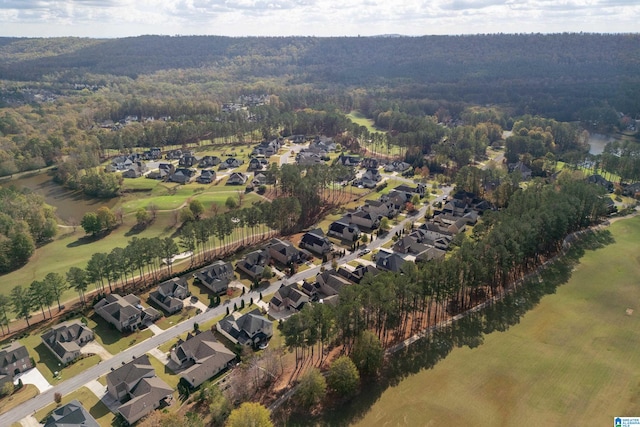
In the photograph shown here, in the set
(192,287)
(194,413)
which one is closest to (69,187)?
(192,287)

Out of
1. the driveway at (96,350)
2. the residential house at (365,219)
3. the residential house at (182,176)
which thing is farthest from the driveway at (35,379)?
the residential house at (182,176)

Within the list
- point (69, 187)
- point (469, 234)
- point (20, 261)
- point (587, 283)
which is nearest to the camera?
point (587, 283)

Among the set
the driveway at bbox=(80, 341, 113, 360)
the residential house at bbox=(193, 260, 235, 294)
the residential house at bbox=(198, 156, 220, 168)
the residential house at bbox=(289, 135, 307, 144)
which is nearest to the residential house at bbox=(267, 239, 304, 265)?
the residential house at bbox=(193, 260, 235, 294)

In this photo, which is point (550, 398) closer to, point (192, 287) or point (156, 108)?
point (192, 287)

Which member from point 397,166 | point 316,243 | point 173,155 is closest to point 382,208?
point 316,243

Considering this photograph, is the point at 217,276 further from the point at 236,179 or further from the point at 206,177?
the point at 206,177
